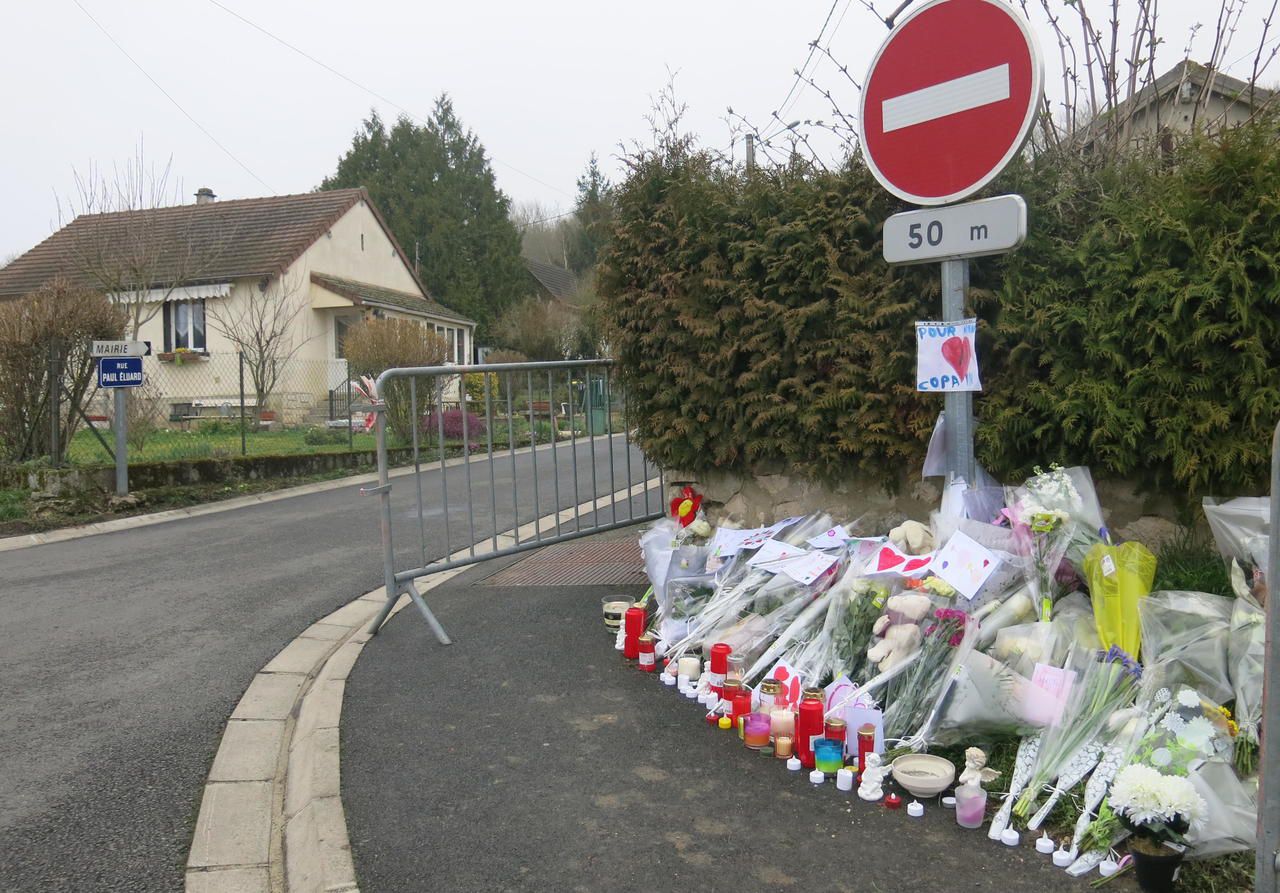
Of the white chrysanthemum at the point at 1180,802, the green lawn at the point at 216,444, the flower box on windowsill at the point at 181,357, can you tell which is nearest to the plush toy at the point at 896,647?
the white chrysanthemum at the point at 1180,802

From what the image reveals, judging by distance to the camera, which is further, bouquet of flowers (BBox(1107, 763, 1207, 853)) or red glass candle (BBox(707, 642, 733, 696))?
red glass candle (BBox(707, 642, 733, 696))

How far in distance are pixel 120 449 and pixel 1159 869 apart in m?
11.4

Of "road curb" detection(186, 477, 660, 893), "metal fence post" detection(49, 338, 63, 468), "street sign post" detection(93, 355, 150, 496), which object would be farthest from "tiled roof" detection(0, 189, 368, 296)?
"road curb" detection(186, 477, 660, 893)

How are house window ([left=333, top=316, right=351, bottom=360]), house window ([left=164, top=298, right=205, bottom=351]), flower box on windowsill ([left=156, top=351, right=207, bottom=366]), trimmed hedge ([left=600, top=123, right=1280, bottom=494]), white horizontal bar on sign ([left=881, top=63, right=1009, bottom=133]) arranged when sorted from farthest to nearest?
house window ([left=333, top=316, right=351, bottom=360])
house window ([left=164, top=298, right=205, bottom=351])
flower box on windowsill ([left=156, top=351, right=207, bottom=366])
white horizontal bar on sign ([left=881, top=63, right=1009, bottom=133])
trimmed hedge ([left=600, top=123, right=1280, bottom=494])

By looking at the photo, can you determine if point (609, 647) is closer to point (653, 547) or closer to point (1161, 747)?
point (653, 547)

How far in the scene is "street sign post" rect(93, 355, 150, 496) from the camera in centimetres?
1064

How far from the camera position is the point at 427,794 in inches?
127

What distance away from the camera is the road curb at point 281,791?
283cm

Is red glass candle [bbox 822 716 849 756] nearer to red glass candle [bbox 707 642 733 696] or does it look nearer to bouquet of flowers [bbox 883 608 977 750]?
bouquet of flowers [bbox 883 608 977 750]

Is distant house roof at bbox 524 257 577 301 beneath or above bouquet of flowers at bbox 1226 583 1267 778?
above

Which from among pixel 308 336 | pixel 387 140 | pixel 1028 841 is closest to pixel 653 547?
pixel 1028 841

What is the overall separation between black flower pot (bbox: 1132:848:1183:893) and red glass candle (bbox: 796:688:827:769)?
1096 mm

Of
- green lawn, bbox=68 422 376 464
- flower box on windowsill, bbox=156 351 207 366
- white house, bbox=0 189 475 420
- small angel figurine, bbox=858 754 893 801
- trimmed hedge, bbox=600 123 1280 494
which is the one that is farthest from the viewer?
flower box on windowsill, bbox=156 351 207 366

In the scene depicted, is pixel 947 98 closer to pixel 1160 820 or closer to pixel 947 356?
pixel 947 356
